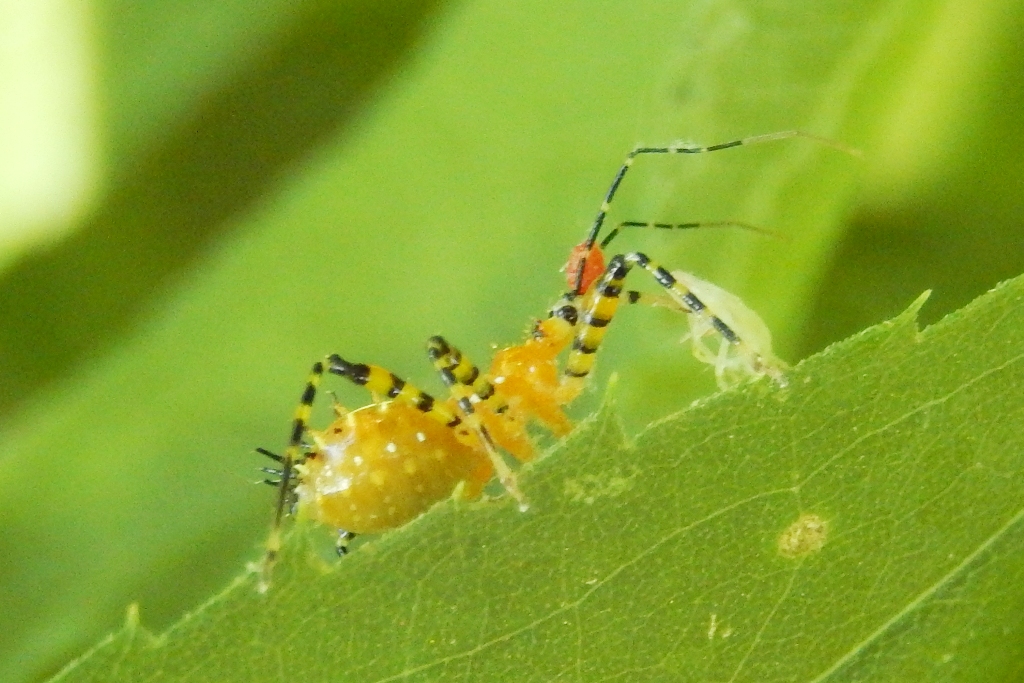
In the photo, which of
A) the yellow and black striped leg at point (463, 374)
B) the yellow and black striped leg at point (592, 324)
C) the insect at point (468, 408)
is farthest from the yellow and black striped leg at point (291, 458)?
the yellow and black striped leg at point (592, 324)

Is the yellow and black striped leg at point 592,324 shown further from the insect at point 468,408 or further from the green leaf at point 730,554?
the green leaf at point 730,554

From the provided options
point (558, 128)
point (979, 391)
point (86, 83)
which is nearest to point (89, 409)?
point (86, 83)

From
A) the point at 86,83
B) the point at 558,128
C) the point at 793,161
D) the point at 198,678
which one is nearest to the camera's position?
the point at 198,678

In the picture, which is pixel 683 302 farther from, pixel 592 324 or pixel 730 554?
pixel 730 554

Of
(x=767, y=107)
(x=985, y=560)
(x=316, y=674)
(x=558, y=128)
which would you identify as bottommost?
(x=985, y=560)

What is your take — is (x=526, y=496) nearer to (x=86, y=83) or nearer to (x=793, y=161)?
(x=793, y=161)

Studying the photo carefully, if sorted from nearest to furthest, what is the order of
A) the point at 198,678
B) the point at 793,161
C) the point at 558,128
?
1. the point at 198,678
2. the point at 793,161
3. the point at 558,128

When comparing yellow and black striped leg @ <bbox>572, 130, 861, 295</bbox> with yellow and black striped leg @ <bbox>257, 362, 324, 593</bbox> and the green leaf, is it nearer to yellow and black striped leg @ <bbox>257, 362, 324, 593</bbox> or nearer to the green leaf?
yellow and black striped leg @ <bbox>257, 362, 324, 593</bbox>
